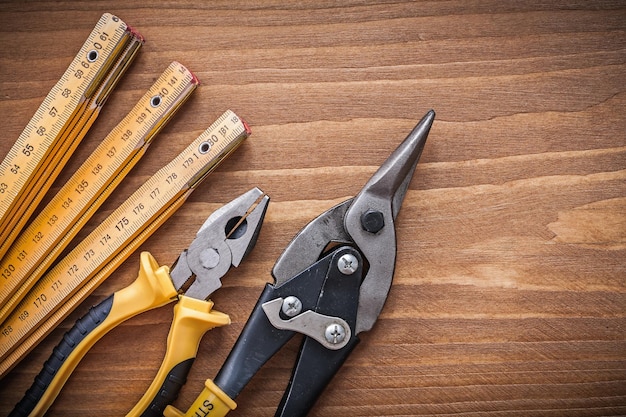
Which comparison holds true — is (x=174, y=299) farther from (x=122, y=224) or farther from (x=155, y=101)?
(x=155, y=101)

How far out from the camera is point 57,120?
1064mm

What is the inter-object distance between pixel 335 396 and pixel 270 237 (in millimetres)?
330

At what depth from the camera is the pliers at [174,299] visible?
1025 millimetres

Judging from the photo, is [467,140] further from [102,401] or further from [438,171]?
[102,401]

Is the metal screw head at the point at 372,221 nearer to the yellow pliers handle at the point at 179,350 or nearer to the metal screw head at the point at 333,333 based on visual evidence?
the metal screw head at the point at 333,333

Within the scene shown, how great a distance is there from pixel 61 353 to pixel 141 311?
154 millimetres

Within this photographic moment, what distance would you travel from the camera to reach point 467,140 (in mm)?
1136

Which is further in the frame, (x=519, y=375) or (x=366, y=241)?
(x=519, y=375)

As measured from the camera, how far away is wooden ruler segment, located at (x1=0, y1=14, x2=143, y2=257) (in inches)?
41.7

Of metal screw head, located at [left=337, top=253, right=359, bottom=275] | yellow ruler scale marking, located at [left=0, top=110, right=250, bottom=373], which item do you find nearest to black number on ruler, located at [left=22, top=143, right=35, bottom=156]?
yellow ruler scale marking, located at [left=0, top=110, right=250, bottom=373]

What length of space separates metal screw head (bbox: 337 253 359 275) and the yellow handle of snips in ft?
0.74

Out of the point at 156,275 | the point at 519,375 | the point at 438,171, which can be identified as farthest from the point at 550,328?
the point at 156,275

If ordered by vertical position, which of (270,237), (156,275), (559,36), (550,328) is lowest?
(156,275)

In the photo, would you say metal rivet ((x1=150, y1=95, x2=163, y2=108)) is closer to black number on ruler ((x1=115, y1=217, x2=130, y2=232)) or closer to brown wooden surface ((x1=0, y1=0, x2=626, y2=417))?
brown wooden surface ((x1=0, y1=0, x2=626, y2=417))
